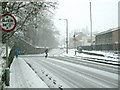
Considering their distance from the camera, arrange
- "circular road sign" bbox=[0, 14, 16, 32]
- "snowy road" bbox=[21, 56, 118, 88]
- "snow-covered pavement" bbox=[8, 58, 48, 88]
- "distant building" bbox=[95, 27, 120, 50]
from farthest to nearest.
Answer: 1. "distant building" bbox=[95, 27, 120, 50]
2. "snowy road" bbox=[21, 56, 118, 88]
3. "snow-covered pavement" bbox=[8, 58, 48, 88]
4. "circular road sign" bbox=[0, 14, 16, 32]

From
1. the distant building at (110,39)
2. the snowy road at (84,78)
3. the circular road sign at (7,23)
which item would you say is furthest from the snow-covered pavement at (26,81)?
the distant building at (110,39)

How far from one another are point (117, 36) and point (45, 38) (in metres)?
53.8

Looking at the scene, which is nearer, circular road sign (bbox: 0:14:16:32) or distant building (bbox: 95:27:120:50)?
circular road sign (bbox: 0:14:16:32)

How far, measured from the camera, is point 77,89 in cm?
1262

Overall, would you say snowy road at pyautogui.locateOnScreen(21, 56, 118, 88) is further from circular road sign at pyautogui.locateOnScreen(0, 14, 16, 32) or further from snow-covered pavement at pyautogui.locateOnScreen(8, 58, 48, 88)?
circular road sign at pyautogui.locateOnScreen(0, 14, 16, 32)

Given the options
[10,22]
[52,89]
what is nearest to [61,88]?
[52,89]

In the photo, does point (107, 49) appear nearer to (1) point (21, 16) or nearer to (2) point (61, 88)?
(1) point (21, 16)

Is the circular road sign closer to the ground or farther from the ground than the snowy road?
farther from the ground

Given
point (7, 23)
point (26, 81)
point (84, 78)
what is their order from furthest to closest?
point (84, 78) → point (26, 81) → point (7, 23)

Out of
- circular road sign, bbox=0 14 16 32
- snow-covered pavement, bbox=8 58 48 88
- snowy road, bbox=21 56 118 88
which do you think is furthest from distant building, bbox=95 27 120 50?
circular road sign, bbox=0 14 16 32

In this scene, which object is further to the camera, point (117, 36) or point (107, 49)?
point (117, 36)

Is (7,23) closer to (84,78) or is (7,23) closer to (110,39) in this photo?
(84,78)

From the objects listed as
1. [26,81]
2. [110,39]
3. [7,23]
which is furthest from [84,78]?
[110,39]

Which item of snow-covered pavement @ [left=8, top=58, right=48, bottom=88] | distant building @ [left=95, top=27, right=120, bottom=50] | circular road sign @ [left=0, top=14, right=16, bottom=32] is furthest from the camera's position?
distant building @ [left=95, top=27, right=120, bottom=50]
